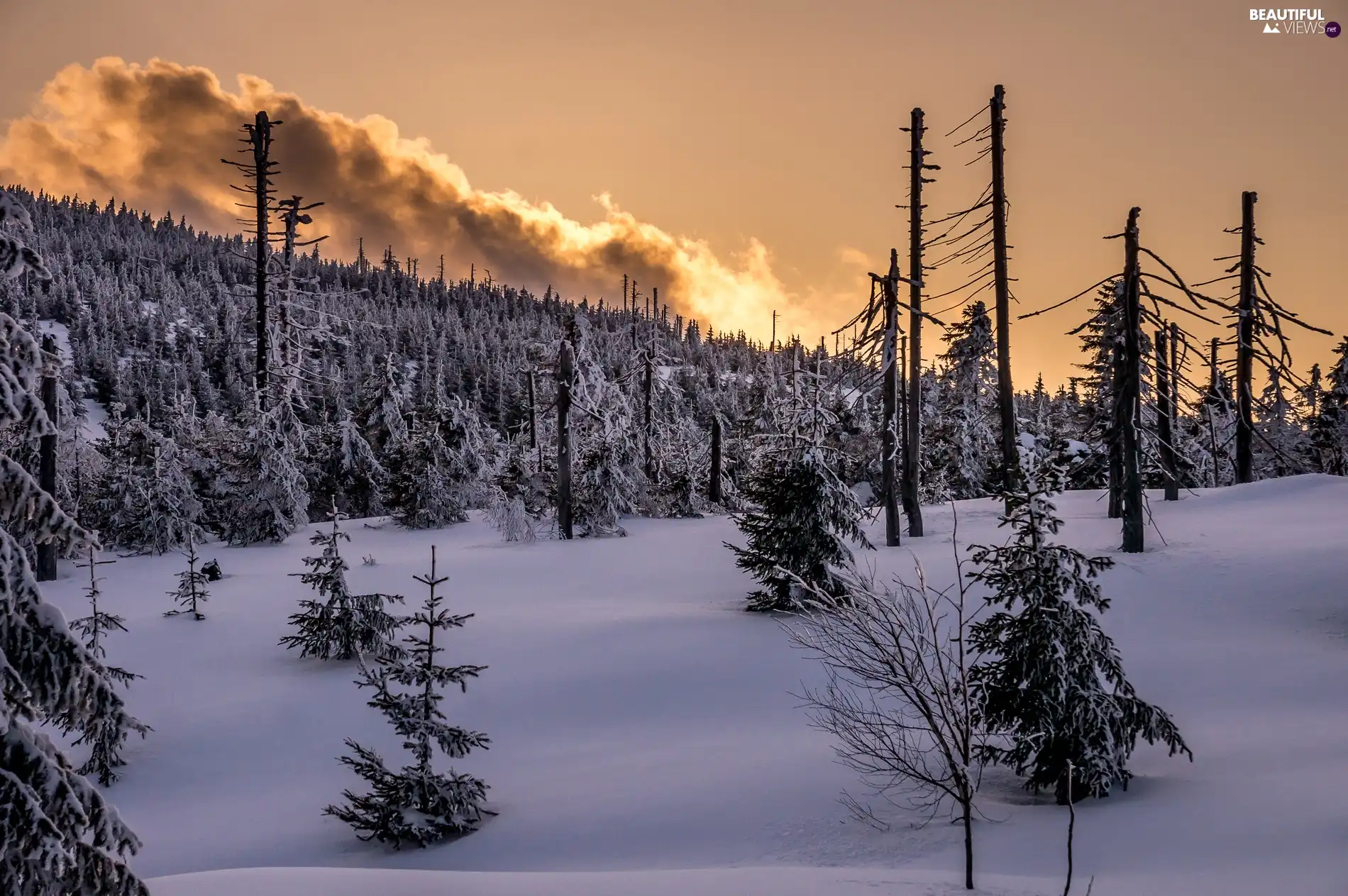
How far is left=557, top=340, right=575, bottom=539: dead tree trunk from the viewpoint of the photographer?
29.3 m

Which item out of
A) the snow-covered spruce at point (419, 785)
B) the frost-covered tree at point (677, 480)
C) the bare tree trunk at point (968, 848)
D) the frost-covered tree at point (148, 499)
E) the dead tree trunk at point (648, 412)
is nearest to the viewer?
the bare tree trunk at point (968, 848)

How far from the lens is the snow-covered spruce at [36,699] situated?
14.5 ft

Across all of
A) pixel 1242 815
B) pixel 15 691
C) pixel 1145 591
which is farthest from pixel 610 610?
pixel 15 691

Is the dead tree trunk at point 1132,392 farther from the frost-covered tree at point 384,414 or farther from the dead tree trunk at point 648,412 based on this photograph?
the frost-covered tree at point 384,414

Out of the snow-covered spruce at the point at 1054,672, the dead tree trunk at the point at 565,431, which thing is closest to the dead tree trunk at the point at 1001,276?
the snow-covered spruce at the point at 1054,672

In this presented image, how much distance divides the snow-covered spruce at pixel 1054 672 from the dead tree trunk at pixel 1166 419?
32.2ft

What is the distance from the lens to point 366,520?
3366 cm

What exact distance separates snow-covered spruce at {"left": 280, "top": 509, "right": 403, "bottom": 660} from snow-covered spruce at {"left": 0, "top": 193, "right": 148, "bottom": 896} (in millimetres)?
10271

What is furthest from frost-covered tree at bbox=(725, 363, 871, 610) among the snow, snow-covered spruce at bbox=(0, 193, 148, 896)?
snow-covered spruce at bbox=(0, 193, 148, 896)

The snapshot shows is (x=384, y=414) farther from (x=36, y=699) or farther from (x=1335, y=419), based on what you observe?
(x=1335, y=419)

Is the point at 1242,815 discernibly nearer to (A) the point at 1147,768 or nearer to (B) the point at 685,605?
(A) the point at 1147,768

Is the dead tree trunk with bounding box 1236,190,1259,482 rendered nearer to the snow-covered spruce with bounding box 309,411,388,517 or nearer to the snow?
the snow

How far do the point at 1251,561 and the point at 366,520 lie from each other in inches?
1180

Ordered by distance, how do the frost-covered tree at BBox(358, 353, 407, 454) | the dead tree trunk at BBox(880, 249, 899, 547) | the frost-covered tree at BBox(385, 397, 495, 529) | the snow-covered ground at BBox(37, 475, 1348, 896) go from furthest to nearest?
the frost-covered tree at BBox(358, 353, 407, 454) < the frost-covered tree at BBox(385, 397, 495, 529) < the dead tree trunk at BBox(880, 249, 899, 547) < the snow-covered ground at BBox(37, 475, 1348, 896)
